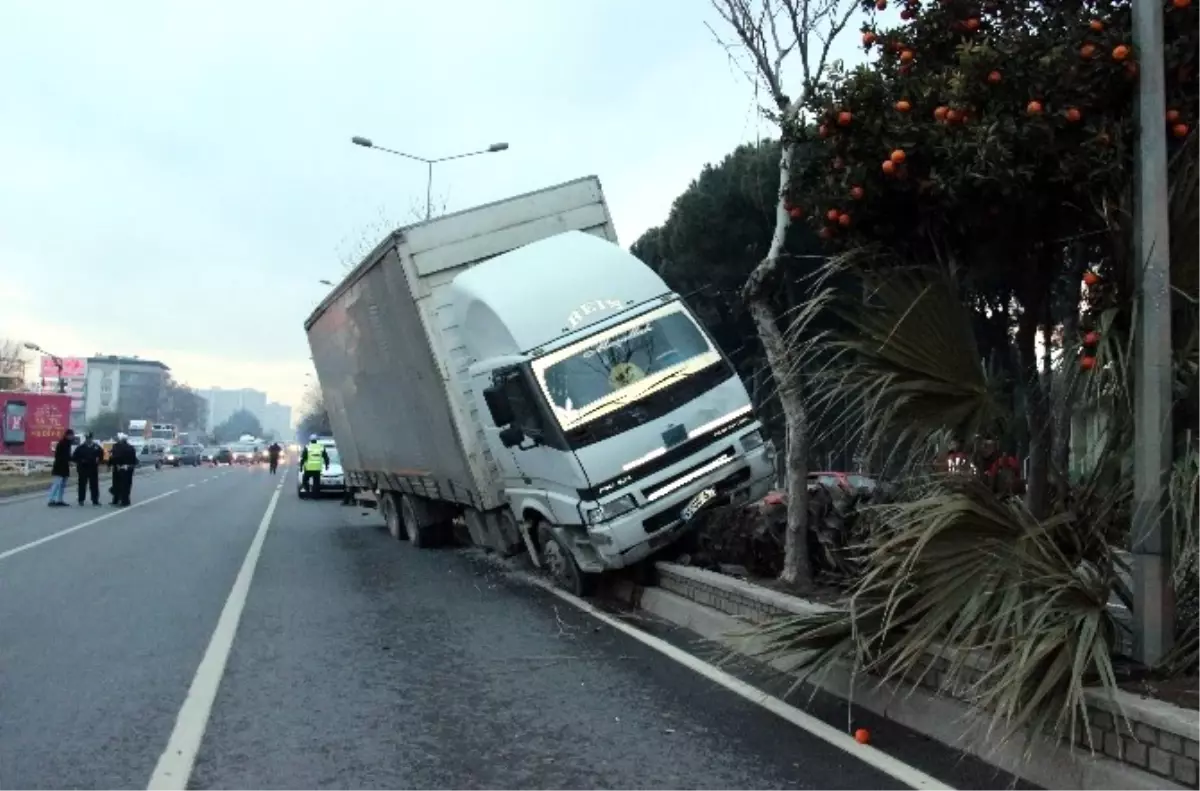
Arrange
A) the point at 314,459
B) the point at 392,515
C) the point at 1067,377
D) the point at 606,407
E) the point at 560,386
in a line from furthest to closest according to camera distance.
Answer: the point at 314,459
the point at 392,515
the point at 560,386
the point at 606,407
the point at 1067,377

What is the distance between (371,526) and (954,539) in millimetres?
17639

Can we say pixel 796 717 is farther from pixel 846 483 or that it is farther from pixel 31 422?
pixel 31 422

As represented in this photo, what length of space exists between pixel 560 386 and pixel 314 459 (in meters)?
25.0

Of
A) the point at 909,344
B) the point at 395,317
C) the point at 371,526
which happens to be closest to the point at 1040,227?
the point at 909,344

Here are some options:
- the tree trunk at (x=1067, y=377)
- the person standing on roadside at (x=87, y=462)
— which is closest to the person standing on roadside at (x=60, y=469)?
the person standing on roadside at (x=87, y=462)

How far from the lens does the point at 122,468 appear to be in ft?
88.0

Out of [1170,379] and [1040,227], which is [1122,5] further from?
[1170,379]

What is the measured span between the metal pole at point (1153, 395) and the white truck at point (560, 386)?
5.01m

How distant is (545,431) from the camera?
10078 millimetres

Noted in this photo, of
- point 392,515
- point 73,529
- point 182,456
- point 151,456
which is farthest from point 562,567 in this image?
point 182,456

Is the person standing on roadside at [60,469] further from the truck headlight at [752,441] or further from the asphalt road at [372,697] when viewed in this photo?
the truck headlight at [752,441]

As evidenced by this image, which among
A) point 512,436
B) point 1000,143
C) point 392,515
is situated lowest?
point 392,515

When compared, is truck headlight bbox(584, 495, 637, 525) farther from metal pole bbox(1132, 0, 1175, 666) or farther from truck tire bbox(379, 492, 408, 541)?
truck tire bbox(379, 492, 408, 541)

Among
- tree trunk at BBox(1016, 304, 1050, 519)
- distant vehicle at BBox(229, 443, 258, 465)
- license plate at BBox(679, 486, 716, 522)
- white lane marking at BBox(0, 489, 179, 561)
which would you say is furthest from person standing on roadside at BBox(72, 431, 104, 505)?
distant vehicle at BBox(229, 443, 258, 465)
